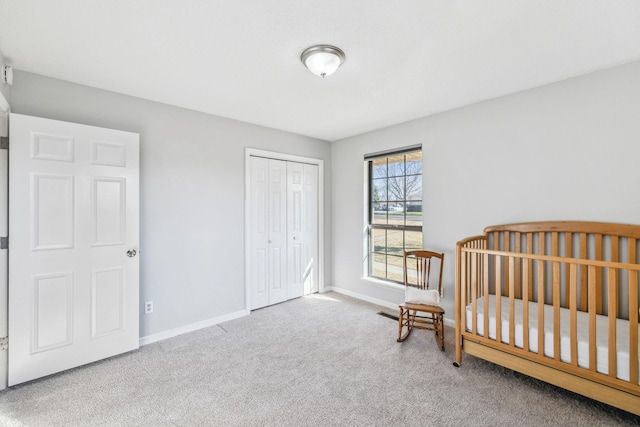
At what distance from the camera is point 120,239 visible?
8.06 ft

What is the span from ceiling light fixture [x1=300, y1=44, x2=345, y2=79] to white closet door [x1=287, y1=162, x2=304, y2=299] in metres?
1.99

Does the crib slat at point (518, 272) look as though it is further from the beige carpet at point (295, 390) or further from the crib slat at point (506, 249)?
the beige carpet at point (295, 390)

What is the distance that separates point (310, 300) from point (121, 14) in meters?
3.48

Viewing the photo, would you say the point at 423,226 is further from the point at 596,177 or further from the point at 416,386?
the point at 416,386

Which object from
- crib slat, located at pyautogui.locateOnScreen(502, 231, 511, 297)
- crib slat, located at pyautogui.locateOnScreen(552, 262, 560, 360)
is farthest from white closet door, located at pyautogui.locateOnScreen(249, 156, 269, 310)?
crib slat, located at pyautogui.locateOnScreen(552, 262, 560, 360)

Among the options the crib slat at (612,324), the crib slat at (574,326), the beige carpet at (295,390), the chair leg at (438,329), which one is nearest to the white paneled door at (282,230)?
the beige carpet at (295,390)

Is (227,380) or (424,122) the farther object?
(424,122)

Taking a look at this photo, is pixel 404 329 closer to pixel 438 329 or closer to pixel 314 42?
pixel 438 329

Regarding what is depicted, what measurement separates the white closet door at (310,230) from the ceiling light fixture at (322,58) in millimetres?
2152

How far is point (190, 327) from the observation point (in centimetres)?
300

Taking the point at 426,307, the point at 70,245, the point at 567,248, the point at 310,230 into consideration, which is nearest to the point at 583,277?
the point at 567,248

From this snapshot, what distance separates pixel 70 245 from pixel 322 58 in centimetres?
240

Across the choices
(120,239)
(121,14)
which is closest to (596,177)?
(121,14)

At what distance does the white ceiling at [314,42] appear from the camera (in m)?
1.54
